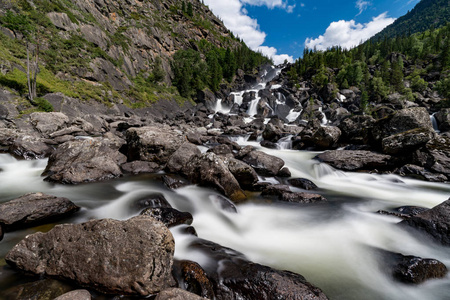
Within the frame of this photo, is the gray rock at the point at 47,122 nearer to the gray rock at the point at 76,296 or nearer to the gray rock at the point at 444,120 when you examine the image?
the gray rock at the point at 76,296

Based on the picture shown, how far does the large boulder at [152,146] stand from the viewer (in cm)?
1001

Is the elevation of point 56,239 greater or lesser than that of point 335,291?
greater

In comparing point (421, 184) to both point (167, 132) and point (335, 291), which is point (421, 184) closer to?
point (335, 291)

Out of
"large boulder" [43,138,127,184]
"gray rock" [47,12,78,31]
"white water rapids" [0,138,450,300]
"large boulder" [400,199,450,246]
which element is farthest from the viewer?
"gray rock" [47,12,78,31]

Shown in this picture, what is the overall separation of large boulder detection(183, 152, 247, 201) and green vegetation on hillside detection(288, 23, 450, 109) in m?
51.1

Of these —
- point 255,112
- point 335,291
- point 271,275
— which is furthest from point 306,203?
point 255,112

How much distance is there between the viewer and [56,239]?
3.08m

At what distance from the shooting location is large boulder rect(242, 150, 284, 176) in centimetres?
1000

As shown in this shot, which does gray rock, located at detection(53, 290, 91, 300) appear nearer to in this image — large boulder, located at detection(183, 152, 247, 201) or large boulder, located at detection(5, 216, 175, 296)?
large boulder, located at detection(5, 216, 175, 296)

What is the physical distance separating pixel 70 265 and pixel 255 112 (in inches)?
1955

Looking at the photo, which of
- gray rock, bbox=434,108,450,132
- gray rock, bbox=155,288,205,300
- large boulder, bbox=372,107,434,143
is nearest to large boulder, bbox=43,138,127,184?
gray rock, bbox=155,288,205,300

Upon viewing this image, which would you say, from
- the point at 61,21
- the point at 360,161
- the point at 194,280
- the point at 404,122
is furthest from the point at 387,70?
the point at 61,21

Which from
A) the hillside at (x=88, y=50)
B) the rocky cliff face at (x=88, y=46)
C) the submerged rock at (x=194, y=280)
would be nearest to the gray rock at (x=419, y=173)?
the submerged rock at (x=194, y=280)

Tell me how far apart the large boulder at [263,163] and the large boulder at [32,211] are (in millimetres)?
7471
